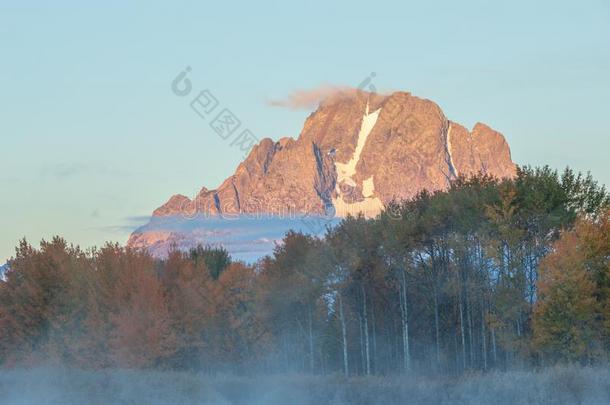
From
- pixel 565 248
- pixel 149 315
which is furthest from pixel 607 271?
pixel 149 315

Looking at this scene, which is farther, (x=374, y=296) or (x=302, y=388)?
(x=374, y=296)

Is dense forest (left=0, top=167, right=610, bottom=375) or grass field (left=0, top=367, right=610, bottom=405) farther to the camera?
dense forest (left=0, top=167, right=610, bottom=375)

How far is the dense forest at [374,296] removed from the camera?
6112cm

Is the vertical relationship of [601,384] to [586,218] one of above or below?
below

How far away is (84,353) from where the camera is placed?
245 feet

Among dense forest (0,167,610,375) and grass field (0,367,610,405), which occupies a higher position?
dense forest (0,167,610,375)

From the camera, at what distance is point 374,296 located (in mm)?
79125

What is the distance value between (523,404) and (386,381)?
9.08 metres

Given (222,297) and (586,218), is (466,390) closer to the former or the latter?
(586,218)

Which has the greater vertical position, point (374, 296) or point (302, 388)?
point (374, 296)

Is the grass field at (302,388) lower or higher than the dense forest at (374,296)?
lower

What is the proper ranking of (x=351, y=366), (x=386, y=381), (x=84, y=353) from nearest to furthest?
(x=386, y=381), (x=84, y=353), (x=351, y=366)

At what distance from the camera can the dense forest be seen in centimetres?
6112

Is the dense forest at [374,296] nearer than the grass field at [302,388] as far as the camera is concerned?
No
